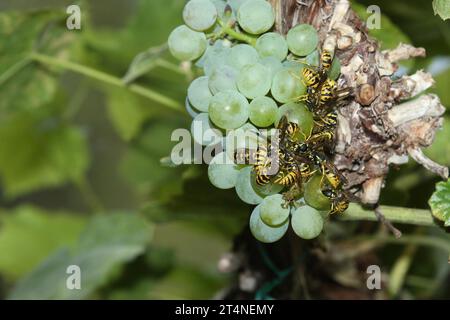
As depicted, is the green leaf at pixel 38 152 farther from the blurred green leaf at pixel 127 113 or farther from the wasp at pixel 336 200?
the wasp at pixel 336 200

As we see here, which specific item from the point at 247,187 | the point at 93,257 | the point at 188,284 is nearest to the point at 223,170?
the point at 247,187

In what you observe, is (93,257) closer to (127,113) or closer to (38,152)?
(127,113)

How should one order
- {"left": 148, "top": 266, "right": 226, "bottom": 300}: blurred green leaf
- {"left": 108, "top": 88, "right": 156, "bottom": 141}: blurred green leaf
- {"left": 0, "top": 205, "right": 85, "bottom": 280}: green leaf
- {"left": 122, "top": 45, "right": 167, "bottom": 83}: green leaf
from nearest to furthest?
{"left": 122, "top": 45, "right": 167, "bottom": 83}: green leaf
{"left": 148, "top": 266, "right": 226, "bottom": 300}: blurred green leaf
{"left": 108, "top": 88, "right": 156, "bottom": 141}: blurred green leaf
{"left": 0, "top": 205, "right": 85, "bottom": 280}: green leaf

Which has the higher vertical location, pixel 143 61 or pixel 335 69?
pixel 143 61

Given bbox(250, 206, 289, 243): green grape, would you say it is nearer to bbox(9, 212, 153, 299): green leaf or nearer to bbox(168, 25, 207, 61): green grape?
bbox(168, 25, 207, 61): green grape

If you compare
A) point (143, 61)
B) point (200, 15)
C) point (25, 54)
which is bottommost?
point (200, 15)

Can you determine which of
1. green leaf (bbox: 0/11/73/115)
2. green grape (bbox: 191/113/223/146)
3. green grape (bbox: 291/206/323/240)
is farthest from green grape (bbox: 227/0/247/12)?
green leaf (bbox: 0/11/73/115)
